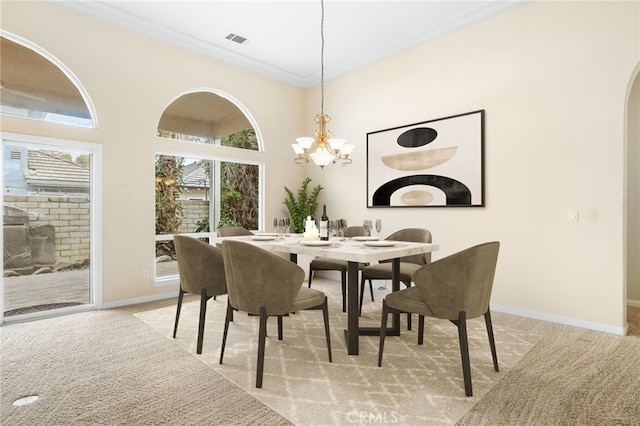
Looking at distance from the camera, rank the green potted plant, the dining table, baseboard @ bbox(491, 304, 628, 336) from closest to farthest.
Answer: the dining table < baseboard @ bbox(491, 304, 628, 336) < the green potted plant

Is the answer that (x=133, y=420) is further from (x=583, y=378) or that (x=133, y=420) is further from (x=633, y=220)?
(x=633, y=220)

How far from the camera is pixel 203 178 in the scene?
4.88 m

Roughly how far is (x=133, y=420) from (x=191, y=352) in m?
0.87

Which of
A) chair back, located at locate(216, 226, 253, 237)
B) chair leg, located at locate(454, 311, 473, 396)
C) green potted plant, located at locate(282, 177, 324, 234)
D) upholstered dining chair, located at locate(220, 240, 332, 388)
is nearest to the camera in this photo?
chair leg, located at locate(454, 311, 473, 396)

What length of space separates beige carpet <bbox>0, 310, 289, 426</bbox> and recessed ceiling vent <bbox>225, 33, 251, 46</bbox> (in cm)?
352

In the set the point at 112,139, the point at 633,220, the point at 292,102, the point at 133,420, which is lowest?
the point at 133,420

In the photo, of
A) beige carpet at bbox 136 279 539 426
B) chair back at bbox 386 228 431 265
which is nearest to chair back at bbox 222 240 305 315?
beige carpet at bbox 136 279 539 426

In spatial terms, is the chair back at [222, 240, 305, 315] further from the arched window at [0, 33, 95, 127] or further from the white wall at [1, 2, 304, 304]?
the arched window at [0, 33, 95, 127]

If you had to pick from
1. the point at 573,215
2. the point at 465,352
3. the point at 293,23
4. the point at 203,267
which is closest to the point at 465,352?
the point at 465,352

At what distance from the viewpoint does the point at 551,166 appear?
3.42 m

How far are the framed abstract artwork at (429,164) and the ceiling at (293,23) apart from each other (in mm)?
1096

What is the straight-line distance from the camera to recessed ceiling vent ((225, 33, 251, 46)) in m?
4.39

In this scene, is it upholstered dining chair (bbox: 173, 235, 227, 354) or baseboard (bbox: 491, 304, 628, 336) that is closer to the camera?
upholstered dining chair (bbox: 173, 235, 227, 354)

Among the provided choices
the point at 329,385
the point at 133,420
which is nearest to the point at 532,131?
the point at 329,385
